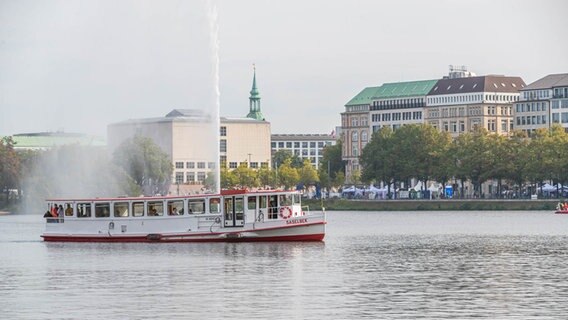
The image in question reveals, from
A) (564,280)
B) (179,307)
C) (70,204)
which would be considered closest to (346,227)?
(70,204)

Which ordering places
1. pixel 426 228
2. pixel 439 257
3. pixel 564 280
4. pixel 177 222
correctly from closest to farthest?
pixel 564 280 < pixel 439 257 < pixel 177 222 < pixel 426 228

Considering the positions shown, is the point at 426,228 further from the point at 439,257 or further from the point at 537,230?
the point at 439,257

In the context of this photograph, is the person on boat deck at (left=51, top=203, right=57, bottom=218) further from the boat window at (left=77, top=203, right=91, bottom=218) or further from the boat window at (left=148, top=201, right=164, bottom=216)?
the boat window at (left=148, top=201, right=164, bottom=216)

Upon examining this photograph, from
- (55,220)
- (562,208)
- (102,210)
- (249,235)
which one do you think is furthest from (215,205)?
(562,208)

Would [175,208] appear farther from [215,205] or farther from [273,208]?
[273,208]

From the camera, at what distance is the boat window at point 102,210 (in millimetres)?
105438

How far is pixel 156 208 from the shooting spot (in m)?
103

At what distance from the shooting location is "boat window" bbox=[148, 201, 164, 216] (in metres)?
103

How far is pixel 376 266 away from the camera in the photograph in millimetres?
79625

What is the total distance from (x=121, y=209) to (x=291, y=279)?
36611 mm

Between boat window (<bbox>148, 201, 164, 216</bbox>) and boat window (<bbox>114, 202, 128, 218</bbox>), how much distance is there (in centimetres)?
248

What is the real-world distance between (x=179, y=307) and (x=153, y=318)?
356 centimetres

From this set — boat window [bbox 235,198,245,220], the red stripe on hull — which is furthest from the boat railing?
boat window [bbox 235,198,245,220]

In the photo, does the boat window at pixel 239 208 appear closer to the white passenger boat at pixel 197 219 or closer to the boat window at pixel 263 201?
the white passenger boat at pixel 197 219
